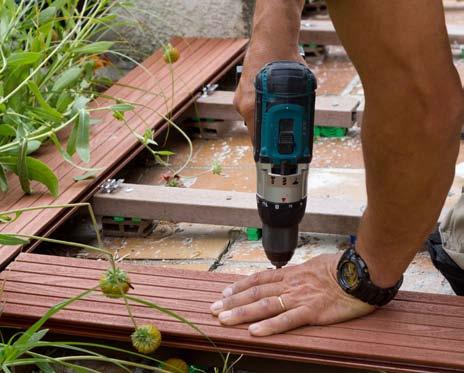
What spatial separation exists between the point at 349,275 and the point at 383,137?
0.42m

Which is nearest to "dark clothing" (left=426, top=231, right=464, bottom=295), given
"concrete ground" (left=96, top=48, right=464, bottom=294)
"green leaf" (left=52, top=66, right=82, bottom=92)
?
"concrete ground" (left=96, top=48, right=464, bottom=294)

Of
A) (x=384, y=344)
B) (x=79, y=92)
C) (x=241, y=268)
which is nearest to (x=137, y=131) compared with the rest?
(x=79, y=92)

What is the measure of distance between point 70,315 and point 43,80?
4.10 ft

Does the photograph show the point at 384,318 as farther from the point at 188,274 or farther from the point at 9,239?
the point at 9,239

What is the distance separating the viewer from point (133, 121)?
3.33m

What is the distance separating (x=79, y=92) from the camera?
3.14m

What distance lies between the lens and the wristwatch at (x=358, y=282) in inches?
78.4

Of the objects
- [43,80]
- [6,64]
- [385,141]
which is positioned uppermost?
[385,141]

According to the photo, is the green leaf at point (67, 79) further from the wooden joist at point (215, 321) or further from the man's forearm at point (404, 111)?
the man's forearm at point (404, 111)

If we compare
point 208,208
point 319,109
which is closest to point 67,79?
point 208,208

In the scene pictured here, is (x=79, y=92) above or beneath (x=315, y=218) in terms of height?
above

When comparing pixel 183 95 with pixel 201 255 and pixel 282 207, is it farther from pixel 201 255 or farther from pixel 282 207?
pixel 282 207

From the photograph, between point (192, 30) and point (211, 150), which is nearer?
point (211, 150)

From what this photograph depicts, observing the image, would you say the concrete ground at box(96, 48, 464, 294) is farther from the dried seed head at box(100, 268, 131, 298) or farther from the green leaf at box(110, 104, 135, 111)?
the dried seed head at box(100, 268, 131, 298)
